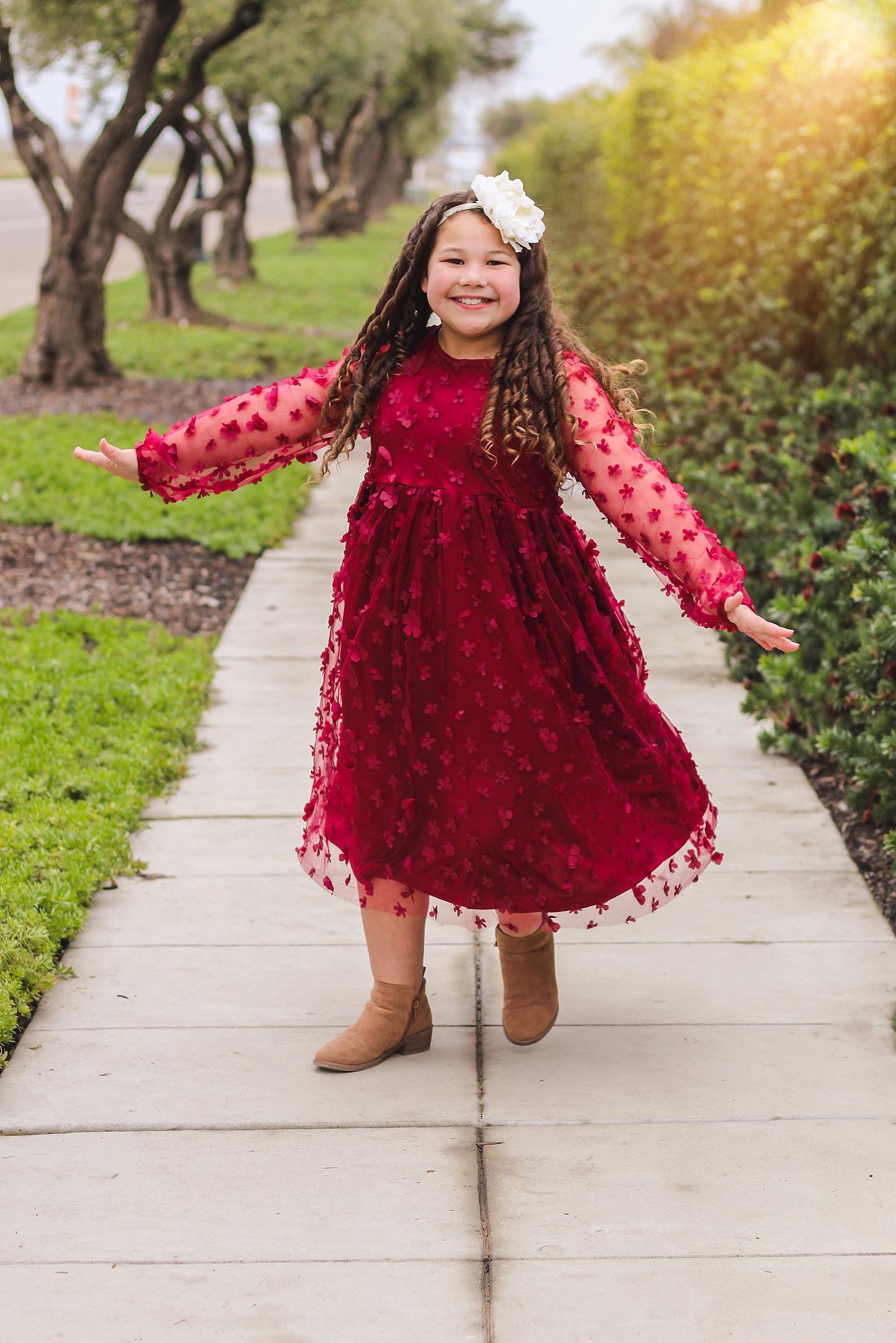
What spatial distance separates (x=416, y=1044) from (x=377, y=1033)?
0.38 feet

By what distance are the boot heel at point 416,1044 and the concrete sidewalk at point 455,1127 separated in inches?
1.6

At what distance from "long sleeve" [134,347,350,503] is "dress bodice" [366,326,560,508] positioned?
18 centimetres

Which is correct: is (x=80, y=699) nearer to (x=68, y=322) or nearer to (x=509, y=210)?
(x=509, y=210)

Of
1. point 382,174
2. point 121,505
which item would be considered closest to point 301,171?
point 382,174

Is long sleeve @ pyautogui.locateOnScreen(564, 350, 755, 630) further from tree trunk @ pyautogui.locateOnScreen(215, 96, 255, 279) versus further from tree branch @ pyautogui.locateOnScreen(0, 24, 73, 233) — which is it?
tree trunk @ pyautogui.locateOnScreen(215, 96, 255, 279)

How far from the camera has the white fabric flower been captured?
9.85 ft

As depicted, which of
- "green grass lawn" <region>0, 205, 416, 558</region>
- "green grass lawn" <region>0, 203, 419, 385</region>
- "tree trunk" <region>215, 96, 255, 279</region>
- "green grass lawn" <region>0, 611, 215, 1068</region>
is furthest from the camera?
"tree trunk" <region>215, 96, 255, 279</region>

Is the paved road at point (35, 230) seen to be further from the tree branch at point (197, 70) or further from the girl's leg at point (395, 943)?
the girl's leg at point (395, 943)

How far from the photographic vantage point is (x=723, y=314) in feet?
34.2

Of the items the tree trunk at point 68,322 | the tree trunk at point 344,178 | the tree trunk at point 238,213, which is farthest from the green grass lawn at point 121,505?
the tree trunk at point 344,178

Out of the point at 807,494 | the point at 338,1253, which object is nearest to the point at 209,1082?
the point at 338,1253

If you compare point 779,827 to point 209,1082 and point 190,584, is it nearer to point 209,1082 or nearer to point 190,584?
point 209,1082

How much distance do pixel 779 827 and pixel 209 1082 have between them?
2.12 meters

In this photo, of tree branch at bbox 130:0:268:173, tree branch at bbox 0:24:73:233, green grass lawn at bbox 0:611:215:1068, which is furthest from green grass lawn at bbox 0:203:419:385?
green grass lawn at bbox 0:611:215:1068
